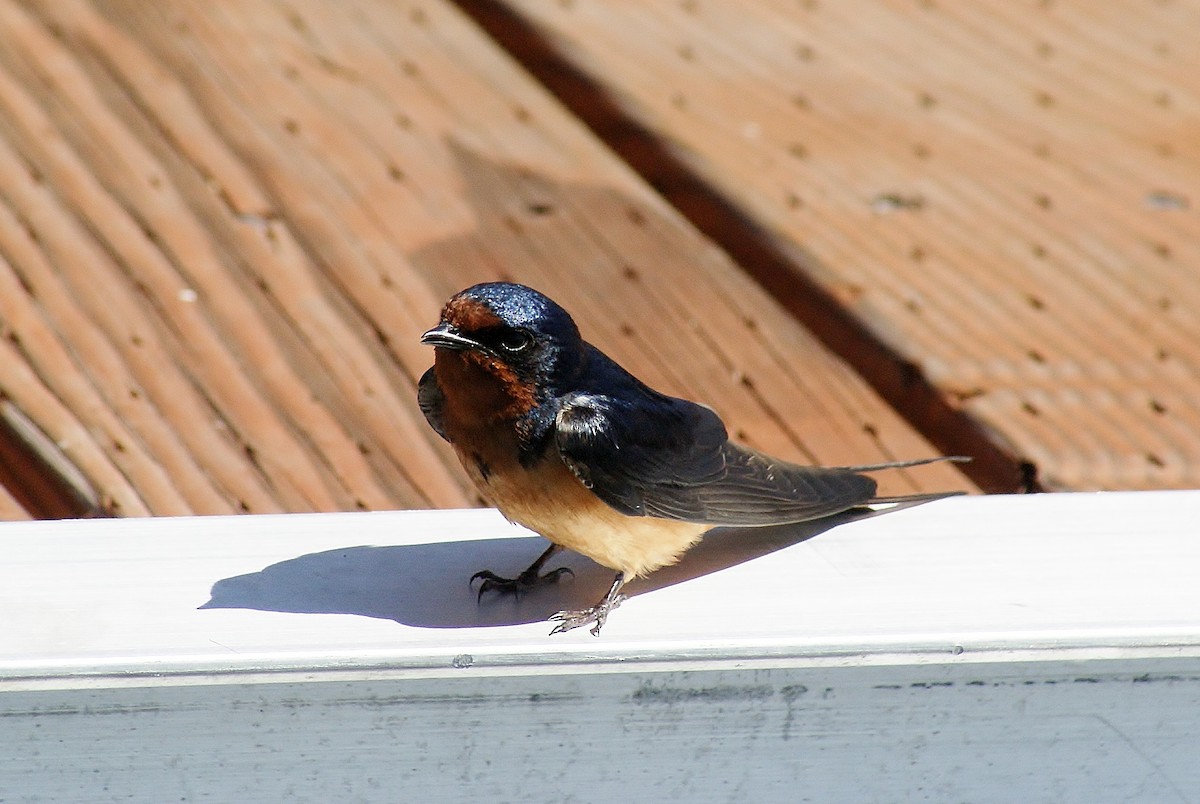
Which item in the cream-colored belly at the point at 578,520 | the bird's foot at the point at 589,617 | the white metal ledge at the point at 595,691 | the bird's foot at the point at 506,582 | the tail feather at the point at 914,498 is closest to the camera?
the white metal ledge at the point at 595,691

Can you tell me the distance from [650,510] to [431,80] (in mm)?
1662

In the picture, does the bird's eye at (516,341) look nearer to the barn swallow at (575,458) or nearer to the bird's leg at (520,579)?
the barn swallow at (575,458)

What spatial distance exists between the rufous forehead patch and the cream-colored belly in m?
0.19

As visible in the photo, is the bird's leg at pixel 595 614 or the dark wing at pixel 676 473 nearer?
the bird's leg at pixel 595 614

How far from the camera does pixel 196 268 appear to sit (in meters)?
2.59

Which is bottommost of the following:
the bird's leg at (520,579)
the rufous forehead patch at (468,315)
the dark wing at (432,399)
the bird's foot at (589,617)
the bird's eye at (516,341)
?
the bird's leg at (520,579)

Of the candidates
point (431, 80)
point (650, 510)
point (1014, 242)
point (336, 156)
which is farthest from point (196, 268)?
point (1014, 242)

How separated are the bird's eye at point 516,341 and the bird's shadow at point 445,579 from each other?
0.87 ft

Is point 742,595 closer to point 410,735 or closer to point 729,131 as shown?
point 410,735

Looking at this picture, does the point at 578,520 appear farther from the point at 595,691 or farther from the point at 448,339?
the point at 595,691

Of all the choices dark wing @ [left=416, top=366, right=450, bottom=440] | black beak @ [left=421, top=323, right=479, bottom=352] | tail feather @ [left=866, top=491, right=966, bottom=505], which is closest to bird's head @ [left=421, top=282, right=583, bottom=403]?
black beak @ [left=421, top=323, right=479, bottom=352]

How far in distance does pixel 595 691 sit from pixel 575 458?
1.63 ft

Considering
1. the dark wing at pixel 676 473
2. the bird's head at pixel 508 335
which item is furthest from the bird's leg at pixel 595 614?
the bird's head at pixel 508 335

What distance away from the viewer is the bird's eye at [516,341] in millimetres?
1913
